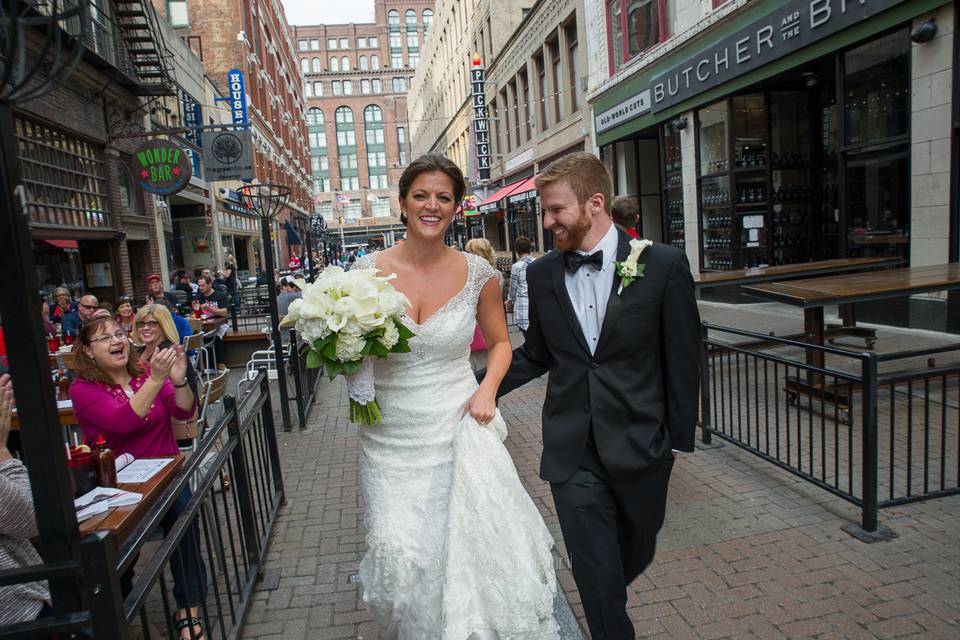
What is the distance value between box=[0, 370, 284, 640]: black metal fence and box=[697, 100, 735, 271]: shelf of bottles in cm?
1147

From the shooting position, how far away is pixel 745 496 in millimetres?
4559

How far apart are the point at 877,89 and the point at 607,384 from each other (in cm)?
972

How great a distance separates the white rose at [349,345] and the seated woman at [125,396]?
4.62 feet

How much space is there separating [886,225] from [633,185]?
30.9ft

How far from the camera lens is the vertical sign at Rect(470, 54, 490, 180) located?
32.1 meters

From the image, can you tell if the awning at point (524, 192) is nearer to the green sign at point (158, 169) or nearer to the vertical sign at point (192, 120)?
the green sign at point (158, 169)

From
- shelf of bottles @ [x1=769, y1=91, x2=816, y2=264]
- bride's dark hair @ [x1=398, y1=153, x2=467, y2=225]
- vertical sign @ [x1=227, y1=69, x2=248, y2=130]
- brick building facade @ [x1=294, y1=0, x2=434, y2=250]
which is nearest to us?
bride's dark hair @ [x1=398, y1=153, x2=467, y2=225]

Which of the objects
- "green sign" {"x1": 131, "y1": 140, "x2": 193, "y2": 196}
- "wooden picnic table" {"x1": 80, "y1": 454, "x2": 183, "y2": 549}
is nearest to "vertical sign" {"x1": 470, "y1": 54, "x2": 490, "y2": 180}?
"green sign" {"x1": 131, "y1": 140, "x2": 193, "y2": 196}

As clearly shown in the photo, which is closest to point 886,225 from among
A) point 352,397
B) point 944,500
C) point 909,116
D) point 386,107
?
point 909,116

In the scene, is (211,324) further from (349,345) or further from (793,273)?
(349,345)

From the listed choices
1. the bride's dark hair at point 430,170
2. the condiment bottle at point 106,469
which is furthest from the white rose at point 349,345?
the condiment bottle at point 106,469

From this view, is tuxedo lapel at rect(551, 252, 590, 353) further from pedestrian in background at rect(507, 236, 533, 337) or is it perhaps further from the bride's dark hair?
pedestrian in background at rect(507, 236, 533, 337)

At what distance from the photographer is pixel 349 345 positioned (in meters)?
2.54

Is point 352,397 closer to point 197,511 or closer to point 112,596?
point 197,511
